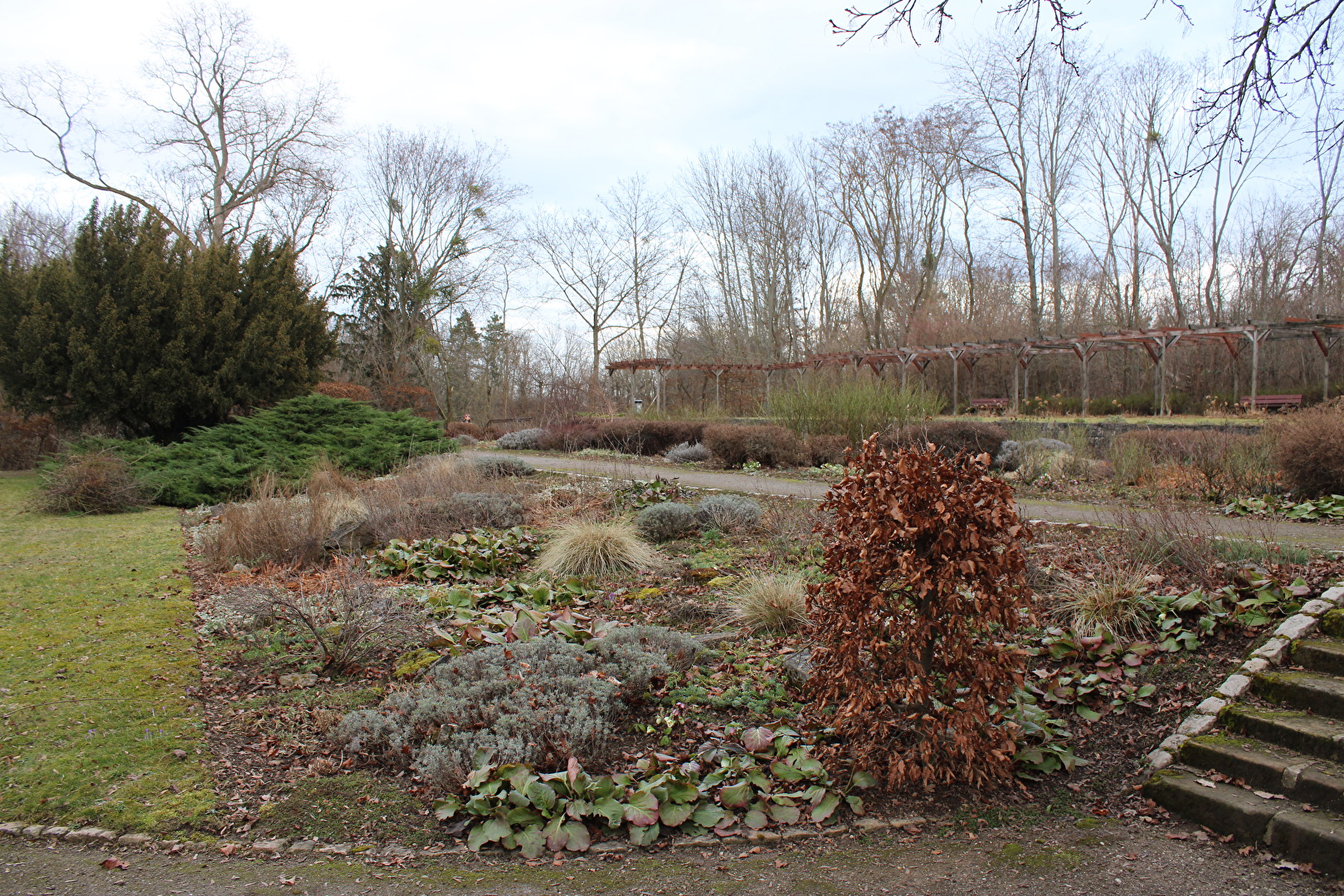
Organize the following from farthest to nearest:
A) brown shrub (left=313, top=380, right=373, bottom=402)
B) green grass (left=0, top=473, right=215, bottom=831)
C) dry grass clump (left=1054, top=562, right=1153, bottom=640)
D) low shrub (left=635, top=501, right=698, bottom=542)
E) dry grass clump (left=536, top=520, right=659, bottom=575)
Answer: brown shrub (left=313, top=380, right=373, bottom=402) < low shrub (left=635, top=501, right=698, bottom=542) < dry grass clump (left=536, top=520, right=659, bottom=575) < dry grass clump (left=1054, top=562, right=1153, bottom=640) < green grass (left=0, top=473, right=215, bottom=831)

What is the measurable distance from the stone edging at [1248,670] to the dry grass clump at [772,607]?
1.92 m

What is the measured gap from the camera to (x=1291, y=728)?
10.2 feet

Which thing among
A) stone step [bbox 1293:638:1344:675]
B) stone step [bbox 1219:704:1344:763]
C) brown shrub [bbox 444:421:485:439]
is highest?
brown shrub [bbox 444:421:485:439]

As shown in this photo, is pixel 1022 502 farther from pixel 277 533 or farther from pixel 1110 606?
pixel 277 533

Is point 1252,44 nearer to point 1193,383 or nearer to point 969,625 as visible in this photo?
point 969,625

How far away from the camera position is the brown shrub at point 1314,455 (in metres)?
7.20

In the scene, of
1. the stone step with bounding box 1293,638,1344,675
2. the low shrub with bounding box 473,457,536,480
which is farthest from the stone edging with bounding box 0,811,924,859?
the low shrub with bounding box 473,457,536,480

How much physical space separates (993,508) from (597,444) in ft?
48.5

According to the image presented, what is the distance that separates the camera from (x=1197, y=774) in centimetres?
308

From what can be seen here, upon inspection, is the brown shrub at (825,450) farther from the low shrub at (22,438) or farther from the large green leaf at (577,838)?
the low shrub at (22,438)

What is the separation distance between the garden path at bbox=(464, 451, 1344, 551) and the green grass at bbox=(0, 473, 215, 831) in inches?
201

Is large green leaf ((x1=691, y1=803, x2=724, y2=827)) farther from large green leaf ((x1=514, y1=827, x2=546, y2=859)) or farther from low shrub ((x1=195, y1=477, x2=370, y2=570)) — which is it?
low shrub ((x1=195, y1=477, x2=370, y2=570))

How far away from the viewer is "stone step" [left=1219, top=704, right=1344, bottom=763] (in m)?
3.00

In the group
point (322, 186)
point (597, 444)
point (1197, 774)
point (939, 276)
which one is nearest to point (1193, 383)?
point (939, 276)
